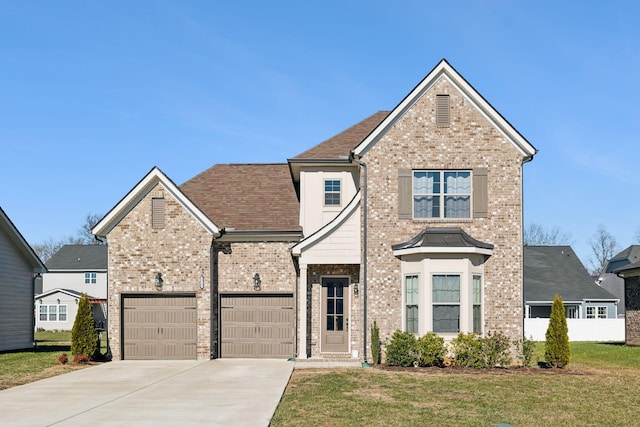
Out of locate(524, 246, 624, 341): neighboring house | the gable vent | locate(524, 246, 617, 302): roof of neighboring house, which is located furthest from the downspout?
locate(524, 246, 617, 302): roof of neighboring house

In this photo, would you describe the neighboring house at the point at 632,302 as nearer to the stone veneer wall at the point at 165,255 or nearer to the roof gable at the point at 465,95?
the roof gable at the point at 465,95

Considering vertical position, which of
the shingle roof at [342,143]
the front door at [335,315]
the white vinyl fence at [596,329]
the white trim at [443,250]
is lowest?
the white vinyl fence at [596,329]

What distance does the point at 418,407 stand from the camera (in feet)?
44.8

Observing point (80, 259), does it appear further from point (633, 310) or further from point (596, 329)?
point (633, 310)

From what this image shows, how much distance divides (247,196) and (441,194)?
7.71 meters

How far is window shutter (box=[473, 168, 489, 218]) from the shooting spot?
21938 mm

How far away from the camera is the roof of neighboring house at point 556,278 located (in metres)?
43.9

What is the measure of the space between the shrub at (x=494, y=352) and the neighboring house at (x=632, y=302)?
13535 millimetres

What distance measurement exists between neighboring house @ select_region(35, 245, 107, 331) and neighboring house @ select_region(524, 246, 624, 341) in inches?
1270

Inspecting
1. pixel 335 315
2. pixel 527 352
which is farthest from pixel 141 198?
pixel 527 352

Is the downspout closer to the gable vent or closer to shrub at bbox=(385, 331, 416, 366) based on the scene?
shrub at bbox=(385, 331, 416, 366)

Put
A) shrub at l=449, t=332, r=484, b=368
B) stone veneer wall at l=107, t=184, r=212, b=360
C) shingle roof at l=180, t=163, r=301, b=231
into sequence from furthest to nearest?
shingle roof at l=180, t=163, r=301, b=231 → stone veneer wall at l=107, t=184, r=212, b=360 → shrub at l=449, t=332, r=484, b=368

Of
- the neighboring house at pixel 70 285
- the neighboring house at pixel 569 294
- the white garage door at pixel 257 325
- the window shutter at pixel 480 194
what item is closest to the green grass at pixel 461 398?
the white garage door at pixel 257 325

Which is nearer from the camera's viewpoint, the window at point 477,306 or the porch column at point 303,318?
the window at point 477,306
